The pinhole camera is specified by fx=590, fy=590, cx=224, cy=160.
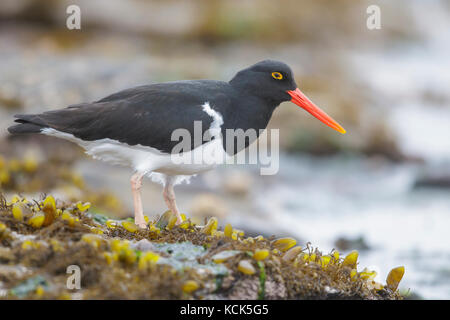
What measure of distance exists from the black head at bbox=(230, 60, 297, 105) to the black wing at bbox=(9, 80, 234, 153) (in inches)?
14.7

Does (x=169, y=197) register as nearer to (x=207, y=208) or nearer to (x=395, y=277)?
(x=395, y=277)

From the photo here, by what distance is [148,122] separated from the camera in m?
5.68

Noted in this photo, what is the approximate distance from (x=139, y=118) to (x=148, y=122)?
96mm

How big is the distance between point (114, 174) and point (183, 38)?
949 cm

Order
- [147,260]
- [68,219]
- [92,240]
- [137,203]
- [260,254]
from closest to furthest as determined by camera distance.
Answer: [147,260], [92,240], [260,254], [68,219], [137,203]

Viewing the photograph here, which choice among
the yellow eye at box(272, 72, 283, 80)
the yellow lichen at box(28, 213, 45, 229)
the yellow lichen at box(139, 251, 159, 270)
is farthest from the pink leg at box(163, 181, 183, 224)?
the yellow lichen at box(139, 251, 159, 270)

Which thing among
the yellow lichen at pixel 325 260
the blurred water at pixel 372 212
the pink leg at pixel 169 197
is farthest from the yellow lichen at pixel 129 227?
the blurred water at pixel 372 212

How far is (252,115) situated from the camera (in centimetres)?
598

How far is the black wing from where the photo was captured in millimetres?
5648

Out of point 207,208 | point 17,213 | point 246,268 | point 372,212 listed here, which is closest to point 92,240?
point 17,213

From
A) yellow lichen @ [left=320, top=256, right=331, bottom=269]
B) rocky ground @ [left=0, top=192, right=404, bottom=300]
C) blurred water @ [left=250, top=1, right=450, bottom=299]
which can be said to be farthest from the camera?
blurred water @ [left=250, top=1, right=450, bottom=299]

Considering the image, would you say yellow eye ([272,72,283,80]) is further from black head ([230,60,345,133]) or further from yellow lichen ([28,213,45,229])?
yellow lichen ([28,213,45,229])
